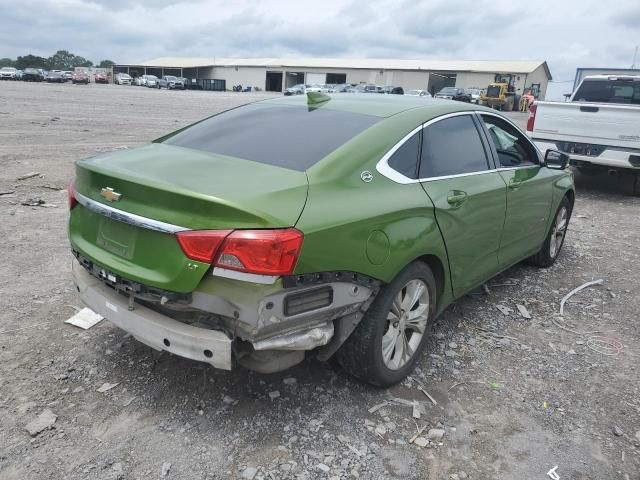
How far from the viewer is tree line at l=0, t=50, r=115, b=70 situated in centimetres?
9762

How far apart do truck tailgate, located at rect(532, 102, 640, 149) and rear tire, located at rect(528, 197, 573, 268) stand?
364 centimetres

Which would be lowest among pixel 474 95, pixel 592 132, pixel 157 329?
pixel 157 329

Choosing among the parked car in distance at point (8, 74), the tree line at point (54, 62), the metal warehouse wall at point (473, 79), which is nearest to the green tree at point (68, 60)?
the tree line at point (54, 62)

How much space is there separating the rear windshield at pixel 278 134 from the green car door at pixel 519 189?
148cm

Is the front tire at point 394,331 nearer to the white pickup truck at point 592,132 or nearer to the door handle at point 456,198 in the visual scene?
the door handle at point 456,198

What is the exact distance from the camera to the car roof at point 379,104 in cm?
353

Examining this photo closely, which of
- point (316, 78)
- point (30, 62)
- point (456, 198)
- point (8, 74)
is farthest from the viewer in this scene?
point (30, 62)

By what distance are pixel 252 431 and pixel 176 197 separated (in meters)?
1.28

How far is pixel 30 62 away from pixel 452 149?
372ft

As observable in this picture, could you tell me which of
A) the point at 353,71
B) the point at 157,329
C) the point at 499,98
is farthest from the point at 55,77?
the point at 157,329

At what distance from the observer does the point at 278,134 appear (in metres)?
3.34

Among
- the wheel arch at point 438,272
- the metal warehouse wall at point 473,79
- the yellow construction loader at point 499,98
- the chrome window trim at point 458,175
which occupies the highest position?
the metal warehouse wall at point 473,79

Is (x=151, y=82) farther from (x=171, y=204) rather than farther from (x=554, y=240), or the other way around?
(x=171, y=204)

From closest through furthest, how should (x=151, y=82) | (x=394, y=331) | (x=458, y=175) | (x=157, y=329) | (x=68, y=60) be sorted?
(x=157, y=329)
(x=394, y=331)
(x=458, y=175)
(x=151, y=82)
(x=68, y=60)
